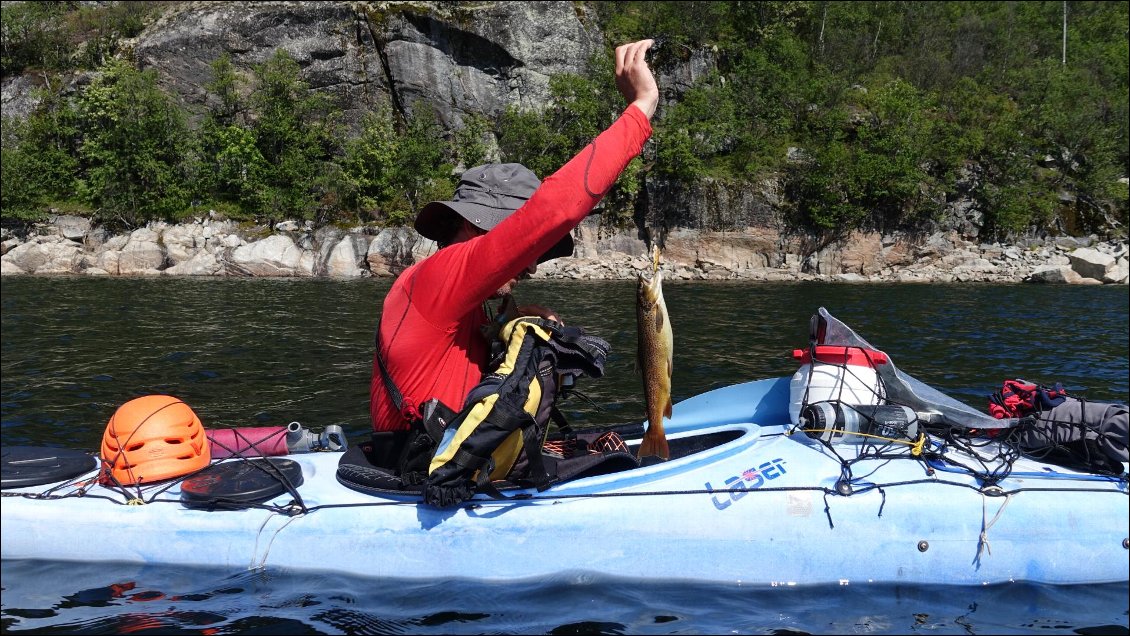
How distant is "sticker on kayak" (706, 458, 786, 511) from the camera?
4426 millimetres

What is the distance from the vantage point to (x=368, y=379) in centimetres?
1075

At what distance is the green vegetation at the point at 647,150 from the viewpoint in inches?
1558

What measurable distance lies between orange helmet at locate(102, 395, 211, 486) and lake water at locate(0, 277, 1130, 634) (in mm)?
538

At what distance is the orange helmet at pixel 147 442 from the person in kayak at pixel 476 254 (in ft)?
4.15

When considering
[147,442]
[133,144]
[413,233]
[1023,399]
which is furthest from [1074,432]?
[133,144]

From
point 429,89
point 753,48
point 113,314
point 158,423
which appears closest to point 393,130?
point 429,89

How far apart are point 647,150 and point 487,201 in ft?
131

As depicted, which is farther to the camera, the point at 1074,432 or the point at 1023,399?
the point at 1023,399

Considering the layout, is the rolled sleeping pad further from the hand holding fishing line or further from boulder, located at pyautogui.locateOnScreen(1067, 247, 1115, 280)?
boulder, located at pyautogui.locateOnScreen(1067, 247, 1115, 280)

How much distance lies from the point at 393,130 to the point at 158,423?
4140 centimetres

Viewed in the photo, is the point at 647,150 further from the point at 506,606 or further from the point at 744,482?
the point at 506,606

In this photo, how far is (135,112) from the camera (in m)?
40.8

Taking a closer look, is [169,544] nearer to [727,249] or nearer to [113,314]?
[113,314]

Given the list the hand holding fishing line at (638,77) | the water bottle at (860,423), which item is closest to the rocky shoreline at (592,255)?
the water bottle at (860,423)
